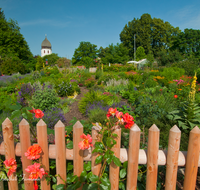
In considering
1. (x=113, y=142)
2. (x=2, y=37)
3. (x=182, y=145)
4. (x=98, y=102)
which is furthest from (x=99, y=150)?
(x=2, y=37)

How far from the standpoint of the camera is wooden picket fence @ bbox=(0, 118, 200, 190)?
1188 millimetres

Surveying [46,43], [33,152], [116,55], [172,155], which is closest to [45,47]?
[46,43]

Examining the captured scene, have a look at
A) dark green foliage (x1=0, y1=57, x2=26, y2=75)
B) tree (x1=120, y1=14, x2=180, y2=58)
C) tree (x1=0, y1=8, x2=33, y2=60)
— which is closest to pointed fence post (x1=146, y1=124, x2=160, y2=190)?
dark green foliage (x1=0, y1=57, x2=26, y2=75)

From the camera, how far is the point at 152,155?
4.00 feet

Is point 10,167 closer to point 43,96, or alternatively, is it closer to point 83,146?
point 83,146

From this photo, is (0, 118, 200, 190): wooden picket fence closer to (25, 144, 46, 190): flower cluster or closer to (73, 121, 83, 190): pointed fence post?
(73, 121, 83, 190): pointed fence post

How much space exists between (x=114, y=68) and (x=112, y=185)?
19169 millimetres

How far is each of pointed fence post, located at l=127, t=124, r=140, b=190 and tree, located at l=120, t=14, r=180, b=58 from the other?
1504 inches

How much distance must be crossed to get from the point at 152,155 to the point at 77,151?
0.63 metres

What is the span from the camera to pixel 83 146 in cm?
113

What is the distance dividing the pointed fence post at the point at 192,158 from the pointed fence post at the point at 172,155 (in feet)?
0.32

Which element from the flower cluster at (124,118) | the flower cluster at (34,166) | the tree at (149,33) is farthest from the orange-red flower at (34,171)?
the tree at (149,33)

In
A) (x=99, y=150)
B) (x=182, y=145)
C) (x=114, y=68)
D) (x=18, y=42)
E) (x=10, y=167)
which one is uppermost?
(x=18, y=42)

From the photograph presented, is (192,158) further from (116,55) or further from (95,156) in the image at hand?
(116,55)
